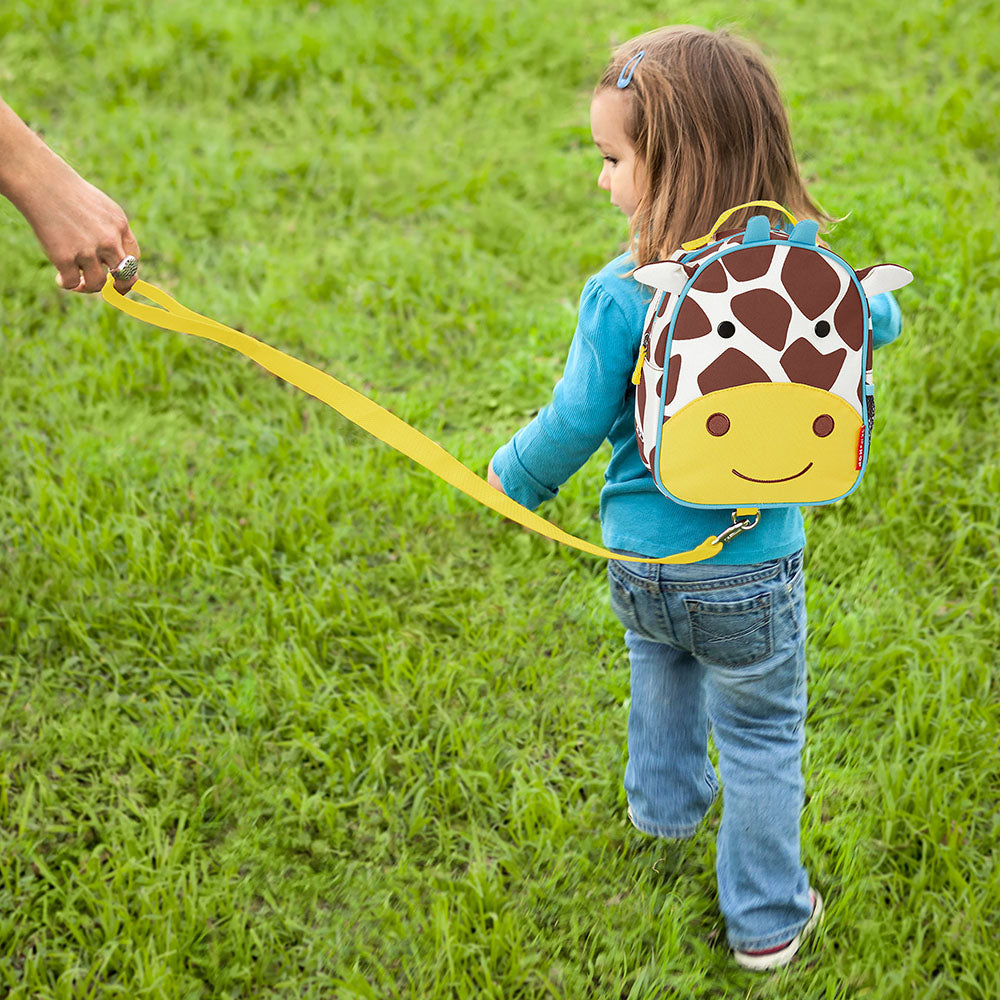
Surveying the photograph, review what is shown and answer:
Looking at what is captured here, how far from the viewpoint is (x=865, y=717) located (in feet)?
8.47

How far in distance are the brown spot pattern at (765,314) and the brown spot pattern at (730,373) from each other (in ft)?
0.14

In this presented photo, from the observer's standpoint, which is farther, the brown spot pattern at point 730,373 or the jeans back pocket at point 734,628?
the jeans back pocket at point 734,628

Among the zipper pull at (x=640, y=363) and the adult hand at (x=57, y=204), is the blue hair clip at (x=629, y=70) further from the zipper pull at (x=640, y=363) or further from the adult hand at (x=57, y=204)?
the adult hand at (x=57, y=204)

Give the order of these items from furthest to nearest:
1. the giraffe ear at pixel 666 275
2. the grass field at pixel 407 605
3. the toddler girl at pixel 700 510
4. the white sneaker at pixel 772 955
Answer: the grass field at pixel 407 605
the white sneaker at pixel 772 955
the toddler girl at pixel 700 510
the giraffe ear at pixel 666 275

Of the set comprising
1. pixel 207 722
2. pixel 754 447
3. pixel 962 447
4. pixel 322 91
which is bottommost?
pixel 207 722

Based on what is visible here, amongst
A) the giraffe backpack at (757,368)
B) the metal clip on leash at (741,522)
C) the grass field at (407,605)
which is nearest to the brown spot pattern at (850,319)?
the giraffe backpack at (757,368)

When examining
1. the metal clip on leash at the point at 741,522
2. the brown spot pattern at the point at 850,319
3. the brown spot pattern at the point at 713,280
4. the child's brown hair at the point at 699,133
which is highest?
the child's brown hair at the point at 699,133

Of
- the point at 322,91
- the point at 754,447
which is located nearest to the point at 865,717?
the point at 754,447

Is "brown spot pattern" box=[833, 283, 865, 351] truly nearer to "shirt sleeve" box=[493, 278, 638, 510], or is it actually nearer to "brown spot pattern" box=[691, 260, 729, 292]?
"brown spot pattern" box=[691, 260, 729, 292]

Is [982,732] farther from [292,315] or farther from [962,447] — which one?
[292,315]

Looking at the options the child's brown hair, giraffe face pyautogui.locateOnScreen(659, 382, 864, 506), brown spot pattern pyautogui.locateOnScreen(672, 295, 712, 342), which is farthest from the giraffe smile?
the child's brown hair

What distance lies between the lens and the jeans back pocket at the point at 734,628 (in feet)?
5.96

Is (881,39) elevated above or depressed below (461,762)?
above

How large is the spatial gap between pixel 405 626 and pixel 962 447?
190 cm
